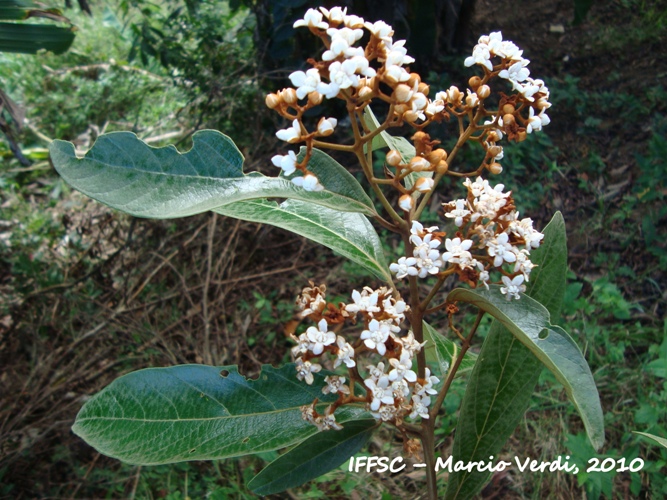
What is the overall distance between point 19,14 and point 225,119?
1379mm

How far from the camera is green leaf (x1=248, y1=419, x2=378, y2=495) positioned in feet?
3.65

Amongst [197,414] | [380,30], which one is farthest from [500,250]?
[197,414]

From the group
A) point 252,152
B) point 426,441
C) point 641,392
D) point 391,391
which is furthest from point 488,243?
point 252,152

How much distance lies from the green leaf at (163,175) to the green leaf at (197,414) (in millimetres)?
391

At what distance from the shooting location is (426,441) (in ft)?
3.57

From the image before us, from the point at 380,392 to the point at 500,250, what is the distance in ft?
0.90

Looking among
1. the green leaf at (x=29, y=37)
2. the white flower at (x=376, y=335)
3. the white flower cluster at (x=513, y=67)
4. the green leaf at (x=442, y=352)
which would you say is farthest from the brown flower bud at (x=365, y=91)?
the green leaf at (x=29, y=37)

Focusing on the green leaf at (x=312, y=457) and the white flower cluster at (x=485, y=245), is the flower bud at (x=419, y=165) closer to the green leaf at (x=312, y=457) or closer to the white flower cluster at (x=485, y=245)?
the white flower cluster at (x=485, y=245)

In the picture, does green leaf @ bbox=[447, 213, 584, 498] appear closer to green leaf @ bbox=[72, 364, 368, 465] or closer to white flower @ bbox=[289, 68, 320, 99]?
green leaf @ bbox=[72, 364, 368, 465]

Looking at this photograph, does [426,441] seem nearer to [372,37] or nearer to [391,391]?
[391,391]

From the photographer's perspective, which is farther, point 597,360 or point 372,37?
point 597,360

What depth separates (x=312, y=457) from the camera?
3.70ft

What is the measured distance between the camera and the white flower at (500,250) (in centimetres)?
89

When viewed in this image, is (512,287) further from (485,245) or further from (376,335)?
(376,335)
